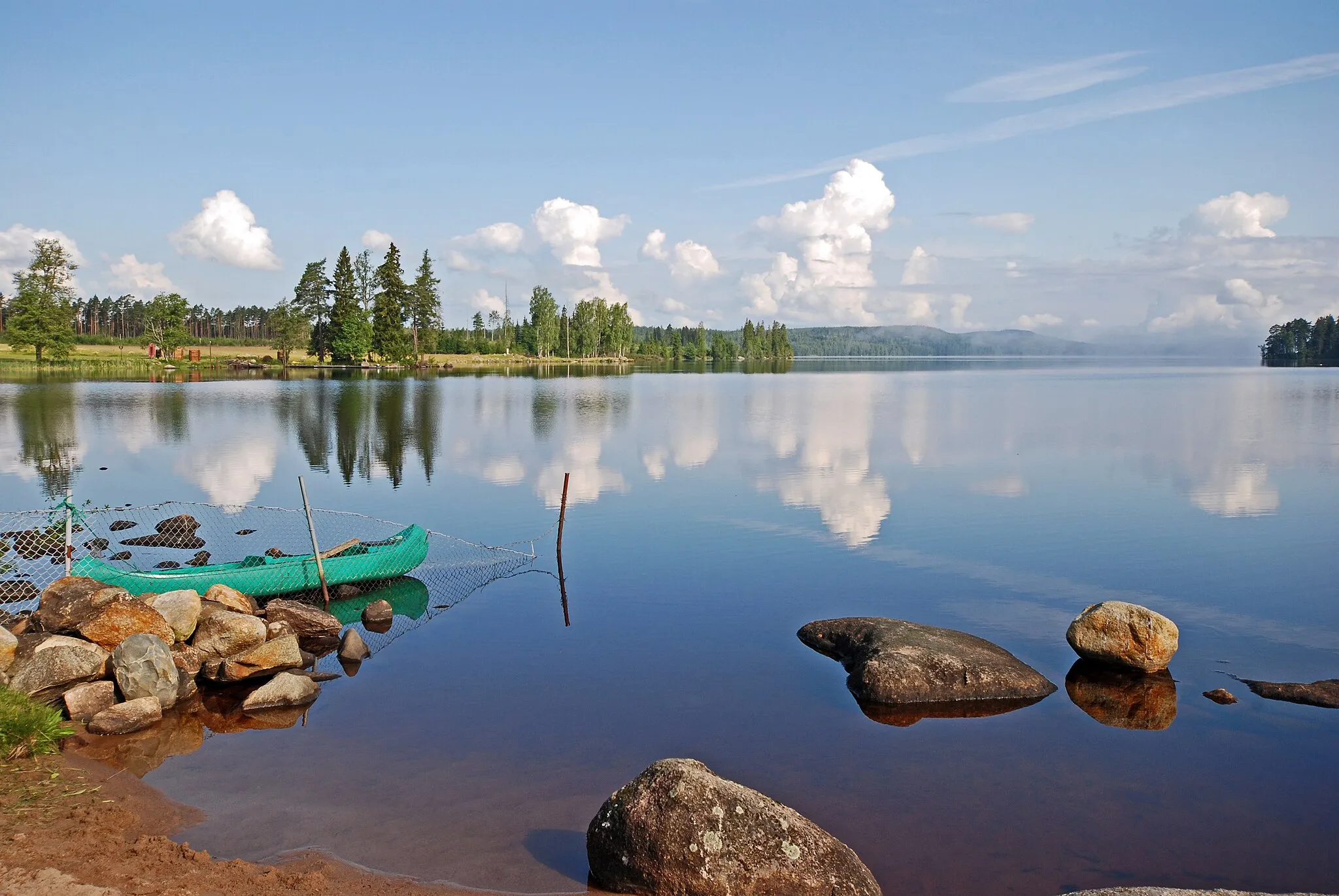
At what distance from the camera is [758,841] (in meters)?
8.60

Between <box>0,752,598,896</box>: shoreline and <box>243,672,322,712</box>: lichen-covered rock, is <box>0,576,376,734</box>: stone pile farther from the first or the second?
<box>0,752,598,896</box>: shoreline

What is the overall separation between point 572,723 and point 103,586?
8408mm

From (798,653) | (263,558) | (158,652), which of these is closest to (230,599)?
(263,558)

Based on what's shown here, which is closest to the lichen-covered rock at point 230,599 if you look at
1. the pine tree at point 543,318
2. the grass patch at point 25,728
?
the grass patch at point 25,728

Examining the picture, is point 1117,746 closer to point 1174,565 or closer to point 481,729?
point 481,729

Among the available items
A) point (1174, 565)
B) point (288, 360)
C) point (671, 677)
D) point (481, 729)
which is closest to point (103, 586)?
point (481, 729)

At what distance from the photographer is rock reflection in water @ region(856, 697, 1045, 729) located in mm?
13859

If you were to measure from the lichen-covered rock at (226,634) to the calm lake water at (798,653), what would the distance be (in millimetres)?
1790

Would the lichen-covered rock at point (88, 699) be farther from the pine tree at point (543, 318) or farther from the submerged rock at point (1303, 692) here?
the pine tree at point (543, 318)

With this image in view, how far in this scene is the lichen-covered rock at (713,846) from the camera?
851cm

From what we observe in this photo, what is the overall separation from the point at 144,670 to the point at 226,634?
191cm

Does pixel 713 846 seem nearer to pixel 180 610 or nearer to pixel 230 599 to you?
pixel 180 610

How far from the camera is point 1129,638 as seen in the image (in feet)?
50.2

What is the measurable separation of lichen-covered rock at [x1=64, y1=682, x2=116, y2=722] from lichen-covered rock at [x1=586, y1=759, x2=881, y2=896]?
8.27m
